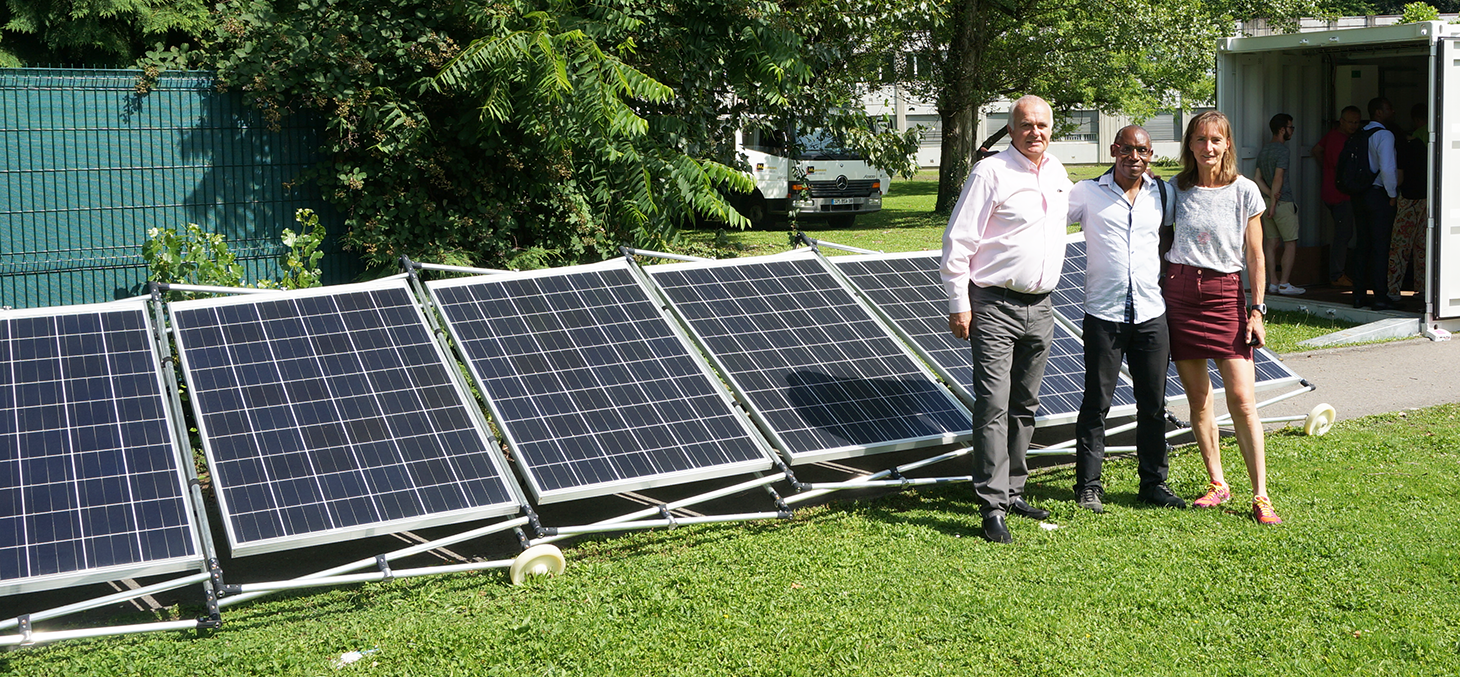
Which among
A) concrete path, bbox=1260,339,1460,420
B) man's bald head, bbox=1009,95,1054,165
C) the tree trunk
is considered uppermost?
the tree trunk

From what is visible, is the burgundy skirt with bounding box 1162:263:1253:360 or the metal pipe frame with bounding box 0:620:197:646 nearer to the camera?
the metal pipe frame with bounding box 0:620:197:646

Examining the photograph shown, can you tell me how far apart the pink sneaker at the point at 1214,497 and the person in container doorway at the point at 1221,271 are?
0.72 ft

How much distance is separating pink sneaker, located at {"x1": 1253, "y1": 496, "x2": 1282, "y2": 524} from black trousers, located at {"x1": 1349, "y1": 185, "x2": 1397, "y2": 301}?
718cm

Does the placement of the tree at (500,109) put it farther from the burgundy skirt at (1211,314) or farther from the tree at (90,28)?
the tree at (90,28)

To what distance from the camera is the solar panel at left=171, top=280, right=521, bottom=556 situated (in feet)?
16.7

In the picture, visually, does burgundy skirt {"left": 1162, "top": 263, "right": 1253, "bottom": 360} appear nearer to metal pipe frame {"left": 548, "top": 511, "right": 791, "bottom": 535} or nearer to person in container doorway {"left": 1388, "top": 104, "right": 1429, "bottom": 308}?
metal pipe frame {"left": 548, "top": 511, "right": 791, "bottom": 535}

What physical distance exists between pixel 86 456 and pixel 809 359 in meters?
3.68

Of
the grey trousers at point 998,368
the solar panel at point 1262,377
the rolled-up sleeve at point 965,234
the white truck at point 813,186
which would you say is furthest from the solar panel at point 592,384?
the white truck at point 813,186

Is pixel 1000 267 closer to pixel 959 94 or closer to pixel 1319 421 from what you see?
pixel 1319 421

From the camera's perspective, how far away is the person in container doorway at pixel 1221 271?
242 inches

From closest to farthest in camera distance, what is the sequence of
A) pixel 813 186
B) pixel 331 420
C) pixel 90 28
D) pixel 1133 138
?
pixel 331 420, pixel 1133 138, pixel 90 28, pixel 813 186

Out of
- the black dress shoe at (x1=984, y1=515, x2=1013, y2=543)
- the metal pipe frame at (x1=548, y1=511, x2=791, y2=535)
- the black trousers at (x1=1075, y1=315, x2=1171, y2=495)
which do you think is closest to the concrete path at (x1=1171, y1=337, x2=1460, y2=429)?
the black trousers at (x1=1075, y1=315, x2=1171, y2=495)

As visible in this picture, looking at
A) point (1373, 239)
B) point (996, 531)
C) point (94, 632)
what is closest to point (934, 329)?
point (996, 531)

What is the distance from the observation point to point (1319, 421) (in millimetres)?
7941
